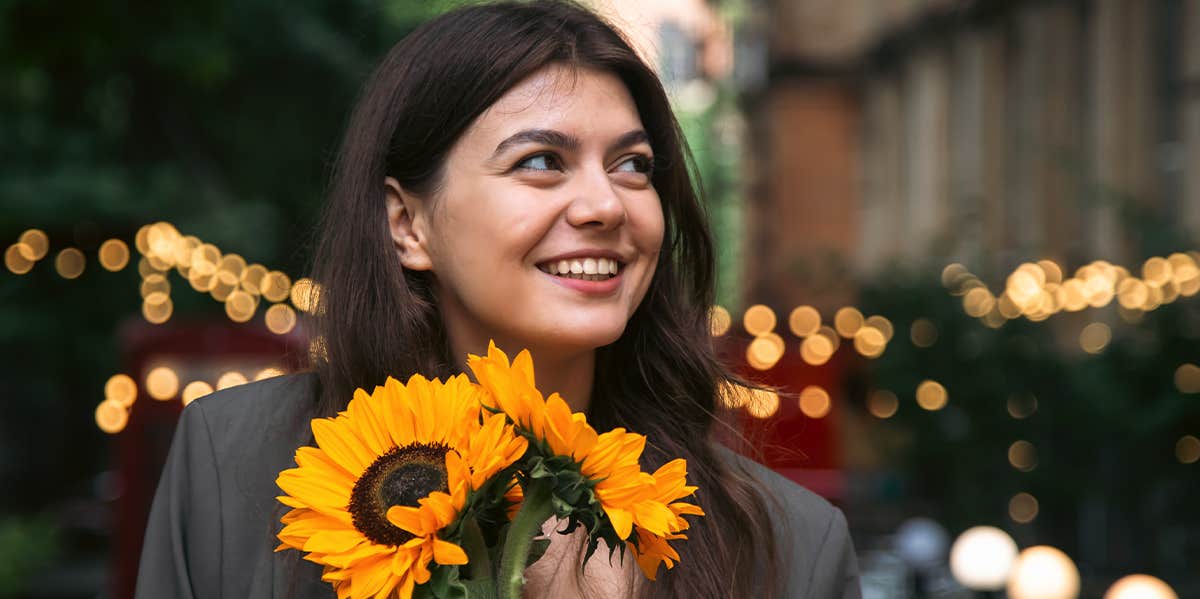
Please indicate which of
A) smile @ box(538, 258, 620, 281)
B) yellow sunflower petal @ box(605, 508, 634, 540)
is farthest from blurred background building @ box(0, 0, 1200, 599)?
yellow sunflower petal @ box(605, 508, 634, 540)

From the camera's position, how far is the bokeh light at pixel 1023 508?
10602 millimetres

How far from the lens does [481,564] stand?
2082 mm

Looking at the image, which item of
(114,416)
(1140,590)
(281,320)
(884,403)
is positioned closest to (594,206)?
(1140,590)

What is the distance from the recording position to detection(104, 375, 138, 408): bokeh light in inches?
439

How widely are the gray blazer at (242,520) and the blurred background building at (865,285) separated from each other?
148 millimetres

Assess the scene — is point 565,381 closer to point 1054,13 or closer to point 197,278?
point 197,278

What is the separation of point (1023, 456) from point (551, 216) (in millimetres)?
8807

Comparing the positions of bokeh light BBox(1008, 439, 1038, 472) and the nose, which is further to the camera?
bokeh light BBox(1008, 439, 1038, 472)

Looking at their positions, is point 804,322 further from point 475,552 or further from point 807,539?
point 475,552

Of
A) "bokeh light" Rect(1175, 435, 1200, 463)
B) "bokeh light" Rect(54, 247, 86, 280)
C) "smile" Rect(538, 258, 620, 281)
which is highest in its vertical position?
"bokeh light" Rect(54, 247, 86, 280)

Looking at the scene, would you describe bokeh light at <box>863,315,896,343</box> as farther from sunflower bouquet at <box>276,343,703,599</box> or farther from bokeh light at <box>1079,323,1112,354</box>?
sunflower bouquet at <box>276,343,703,599</box>

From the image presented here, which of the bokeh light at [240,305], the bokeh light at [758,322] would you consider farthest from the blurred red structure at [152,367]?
the bokeh light at [758,322]

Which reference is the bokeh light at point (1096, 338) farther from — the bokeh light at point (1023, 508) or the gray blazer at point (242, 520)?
the gray blazer at point (242, 520)

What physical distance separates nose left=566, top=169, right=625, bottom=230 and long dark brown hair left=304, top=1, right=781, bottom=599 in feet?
0.67
